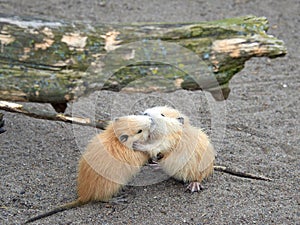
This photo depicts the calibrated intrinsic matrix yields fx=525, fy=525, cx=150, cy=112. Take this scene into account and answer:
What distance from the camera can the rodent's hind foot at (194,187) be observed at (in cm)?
365

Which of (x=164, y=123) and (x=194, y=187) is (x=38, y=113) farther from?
(x=194, y=187)

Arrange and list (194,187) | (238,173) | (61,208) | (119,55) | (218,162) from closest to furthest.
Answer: (61,208) → (194,187) → (238,173) → (218,162) → (119,55)

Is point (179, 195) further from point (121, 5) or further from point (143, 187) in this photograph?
point (121, 5)

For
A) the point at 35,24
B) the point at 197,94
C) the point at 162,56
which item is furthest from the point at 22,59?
the point at 197,94

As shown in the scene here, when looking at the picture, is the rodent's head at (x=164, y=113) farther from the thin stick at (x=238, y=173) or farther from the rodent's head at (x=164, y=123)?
the thin stick at (x=238, y=173)

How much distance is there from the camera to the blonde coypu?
11.1 ft

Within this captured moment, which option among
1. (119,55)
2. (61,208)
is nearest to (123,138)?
(61,208)

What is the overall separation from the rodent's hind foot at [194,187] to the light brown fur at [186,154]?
2 centimetres

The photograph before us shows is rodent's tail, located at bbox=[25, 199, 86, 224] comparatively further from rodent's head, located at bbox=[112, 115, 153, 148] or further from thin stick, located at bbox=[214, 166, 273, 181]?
thin stick, located at bbox=[214, 166, 273, 181]

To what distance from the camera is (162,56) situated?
4434 millimetres

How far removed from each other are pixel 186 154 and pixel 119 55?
3.79 ft

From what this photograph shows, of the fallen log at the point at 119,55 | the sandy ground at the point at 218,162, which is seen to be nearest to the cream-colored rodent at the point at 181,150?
the sandy ground at the point at 218,162

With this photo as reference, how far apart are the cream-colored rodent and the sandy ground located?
12cm

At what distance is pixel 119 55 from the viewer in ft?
14.2
